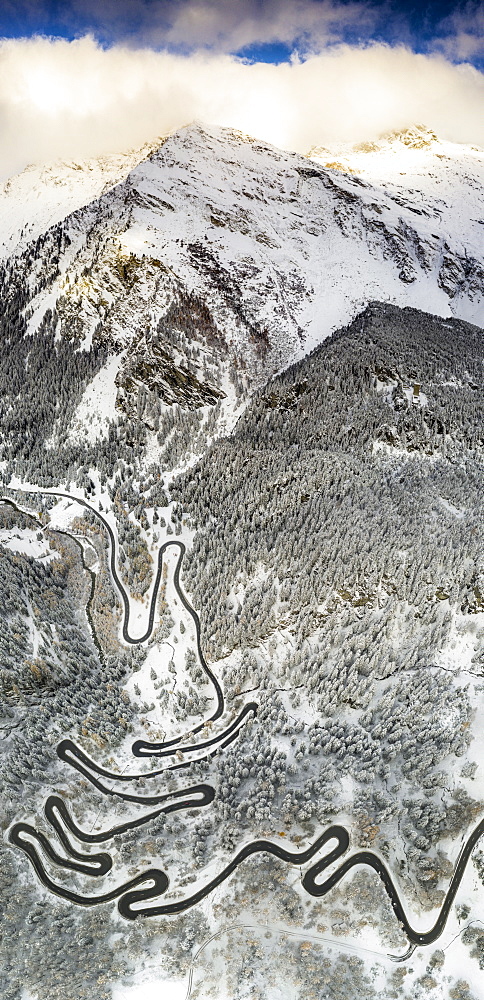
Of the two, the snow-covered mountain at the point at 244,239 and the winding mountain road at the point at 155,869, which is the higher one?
the snow-covered mountain at the point at 244,239

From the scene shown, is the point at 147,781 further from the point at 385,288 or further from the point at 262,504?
the point at 385,288

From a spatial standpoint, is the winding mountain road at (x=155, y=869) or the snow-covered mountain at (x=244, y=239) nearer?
the winding mountain road at (x=155, y=869)

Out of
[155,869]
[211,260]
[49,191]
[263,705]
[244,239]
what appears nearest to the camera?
[155,869]

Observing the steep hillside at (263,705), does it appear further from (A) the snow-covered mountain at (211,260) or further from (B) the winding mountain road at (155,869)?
(A) the snow-covered mountain at (211,260)

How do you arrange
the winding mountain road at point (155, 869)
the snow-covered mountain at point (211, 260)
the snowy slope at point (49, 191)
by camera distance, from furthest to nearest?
the snowy slope at point (49, 191), the snow-covered mountain at point (211, 260), the winding mountain road at point (155, 869)

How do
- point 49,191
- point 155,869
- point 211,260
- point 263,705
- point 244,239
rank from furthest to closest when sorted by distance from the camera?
point 49,191 < point 244,239 < point 211,260 < point 263,705 < point 155,869

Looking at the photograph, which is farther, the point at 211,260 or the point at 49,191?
the point at 49,191

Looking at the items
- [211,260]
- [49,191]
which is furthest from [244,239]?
[49,191]

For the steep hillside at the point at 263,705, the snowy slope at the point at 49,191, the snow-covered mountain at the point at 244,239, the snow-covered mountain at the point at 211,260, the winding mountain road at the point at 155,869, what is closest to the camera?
the steep hillside at the point at 263,705

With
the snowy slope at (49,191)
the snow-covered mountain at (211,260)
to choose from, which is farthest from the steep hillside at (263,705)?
the snowy slope at (49,191)

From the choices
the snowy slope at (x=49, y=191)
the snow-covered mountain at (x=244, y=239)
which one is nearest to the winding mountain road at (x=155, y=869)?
the snow-covered mountain at (x=244, y=239)

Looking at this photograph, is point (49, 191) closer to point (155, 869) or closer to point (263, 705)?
point (263, 705)

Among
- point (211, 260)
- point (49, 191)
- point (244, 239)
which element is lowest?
point (211, 260)
